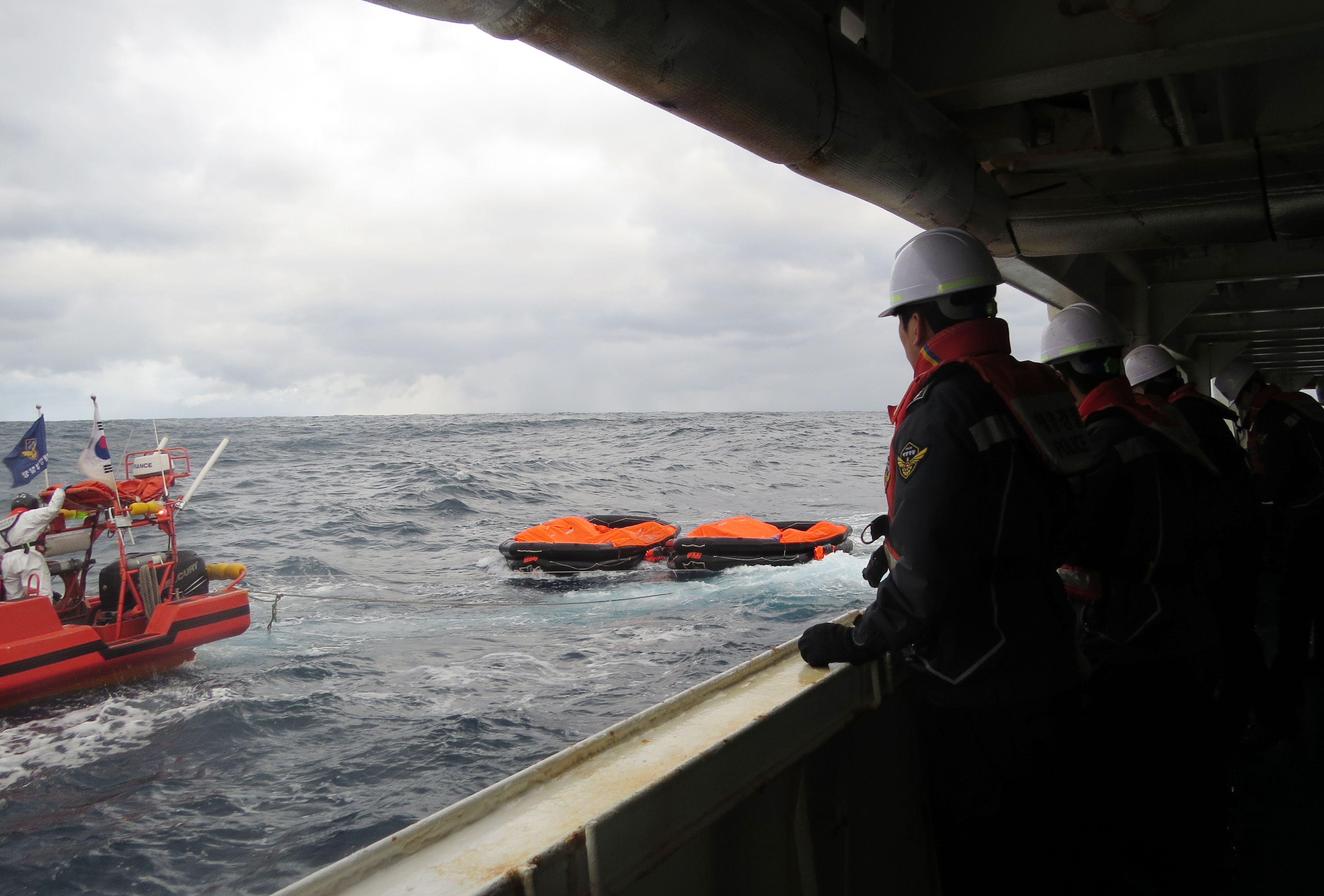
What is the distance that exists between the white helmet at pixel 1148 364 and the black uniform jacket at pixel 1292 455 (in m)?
0.98

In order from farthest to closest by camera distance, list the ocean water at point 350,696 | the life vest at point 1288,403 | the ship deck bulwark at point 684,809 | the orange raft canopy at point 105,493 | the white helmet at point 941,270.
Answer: the orange raft canopy at point 105,493, the ocean water at point 350,696, the life vest at point 1288,403, the white helmet at point 941,270, the ship deck bulwark at point 684,809

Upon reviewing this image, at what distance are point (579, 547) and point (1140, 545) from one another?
14.3 m

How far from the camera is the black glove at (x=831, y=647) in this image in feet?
6.32

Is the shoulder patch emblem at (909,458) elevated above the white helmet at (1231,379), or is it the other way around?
the white helmet at (1231,379)

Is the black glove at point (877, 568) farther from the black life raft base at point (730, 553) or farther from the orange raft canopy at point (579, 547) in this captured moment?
the orange raft canopy at point (579, 547)

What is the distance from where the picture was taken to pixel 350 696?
36.6ft

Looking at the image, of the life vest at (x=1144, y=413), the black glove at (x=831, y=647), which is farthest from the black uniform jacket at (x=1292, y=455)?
the black glove at (x=831, y=647)

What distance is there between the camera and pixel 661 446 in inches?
2175

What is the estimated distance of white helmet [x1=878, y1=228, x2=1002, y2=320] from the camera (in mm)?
1917

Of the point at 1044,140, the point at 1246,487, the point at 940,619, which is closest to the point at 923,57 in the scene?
the point at 1044,140

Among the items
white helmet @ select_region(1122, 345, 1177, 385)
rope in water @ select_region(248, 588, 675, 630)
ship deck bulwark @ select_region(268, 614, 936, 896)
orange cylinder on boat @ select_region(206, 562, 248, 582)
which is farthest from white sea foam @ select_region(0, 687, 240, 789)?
white helmet @ select_region(1122, 345, 1177, 385)

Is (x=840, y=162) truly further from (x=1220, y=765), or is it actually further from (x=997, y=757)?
(x=1220, y=765)

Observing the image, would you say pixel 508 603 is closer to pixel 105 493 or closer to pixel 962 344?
pixel 105 493

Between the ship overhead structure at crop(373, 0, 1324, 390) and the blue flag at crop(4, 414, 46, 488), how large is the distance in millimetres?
10315
